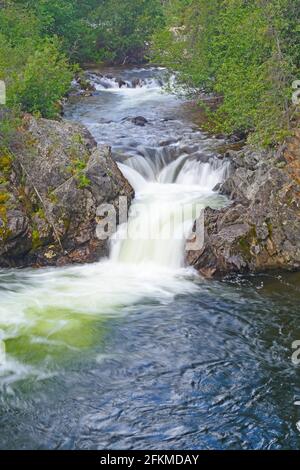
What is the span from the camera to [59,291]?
14.6m

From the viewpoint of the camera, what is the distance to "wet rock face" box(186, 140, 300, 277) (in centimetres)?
1557

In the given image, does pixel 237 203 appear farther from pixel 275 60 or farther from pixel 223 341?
pixel 223 341

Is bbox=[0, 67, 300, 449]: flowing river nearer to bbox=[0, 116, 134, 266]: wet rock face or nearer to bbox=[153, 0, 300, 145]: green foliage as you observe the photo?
bbox=[0, 116, 134, 266]: wet rock face

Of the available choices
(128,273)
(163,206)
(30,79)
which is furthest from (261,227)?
(30,79)

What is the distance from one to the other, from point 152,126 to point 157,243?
30.4 ft

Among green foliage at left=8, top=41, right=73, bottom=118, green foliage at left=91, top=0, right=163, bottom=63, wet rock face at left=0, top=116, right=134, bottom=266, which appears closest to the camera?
wet rock face at left=0, top=116, right=134, bottom=266

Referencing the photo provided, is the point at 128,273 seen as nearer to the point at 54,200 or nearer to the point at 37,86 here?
the point at 54,200

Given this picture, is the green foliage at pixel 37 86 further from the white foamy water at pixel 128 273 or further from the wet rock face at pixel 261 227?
the wet rock face at pixel 261 227

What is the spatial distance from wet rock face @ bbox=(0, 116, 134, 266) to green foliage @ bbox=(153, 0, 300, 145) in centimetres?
486

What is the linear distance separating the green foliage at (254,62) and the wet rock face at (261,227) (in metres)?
1.20

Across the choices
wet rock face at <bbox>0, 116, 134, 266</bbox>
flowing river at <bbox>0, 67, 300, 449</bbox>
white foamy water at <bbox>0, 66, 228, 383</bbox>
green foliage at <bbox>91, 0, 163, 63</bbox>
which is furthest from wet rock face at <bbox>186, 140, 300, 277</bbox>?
green foliage at <bbox>91, 0, 163, 63</bbox>

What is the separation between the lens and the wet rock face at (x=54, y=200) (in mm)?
16406

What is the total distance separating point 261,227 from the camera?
16.0 m

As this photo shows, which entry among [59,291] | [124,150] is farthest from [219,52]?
[59,291]
